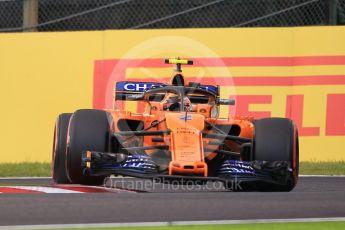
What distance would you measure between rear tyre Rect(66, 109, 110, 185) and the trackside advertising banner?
4086mm

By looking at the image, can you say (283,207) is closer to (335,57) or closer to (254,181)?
(254,181)

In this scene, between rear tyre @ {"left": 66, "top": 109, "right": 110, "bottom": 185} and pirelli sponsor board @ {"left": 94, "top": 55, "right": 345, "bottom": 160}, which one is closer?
rear tyre @ {"left": 66, "top": 109, "right": 110, "bottom": 185}

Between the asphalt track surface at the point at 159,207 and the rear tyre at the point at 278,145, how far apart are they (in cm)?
119

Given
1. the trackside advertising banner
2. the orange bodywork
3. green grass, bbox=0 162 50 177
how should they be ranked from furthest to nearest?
1. the trackside advertising banner
2. green grass, bbox=0 162 50 177
3. the orange bodywork

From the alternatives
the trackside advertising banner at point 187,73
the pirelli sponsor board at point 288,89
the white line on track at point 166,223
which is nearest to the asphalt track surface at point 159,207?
→ the white line on track at point 166,223

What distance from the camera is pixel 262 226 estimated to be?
6121mm

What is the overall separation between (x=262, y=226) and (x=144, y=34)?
304 inches

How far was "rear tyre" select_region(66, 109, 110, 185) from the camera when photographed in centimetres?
918

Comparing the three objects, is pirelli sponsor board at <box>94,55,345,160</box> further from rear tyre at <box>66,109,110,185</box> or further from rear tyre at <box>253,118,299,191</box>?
rear tyre at <box>66,109,110,185</box>

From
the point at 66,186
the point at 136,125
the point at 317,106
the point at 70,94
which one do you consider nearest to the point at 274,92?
the point at 317,106

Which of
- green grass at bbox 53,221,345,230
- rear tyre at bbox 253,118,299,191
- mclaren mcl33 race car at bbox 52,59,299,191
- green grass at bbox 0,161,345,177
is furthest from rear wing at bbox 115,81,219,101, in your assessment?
green grass at bbox 53,221,345,230

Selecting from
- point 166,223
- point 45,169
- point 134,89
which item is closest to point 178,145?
point 134,89

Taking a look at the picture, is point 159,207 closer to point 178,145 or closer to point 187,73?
point 178,145

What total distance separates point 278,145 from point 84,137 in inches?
68.7
